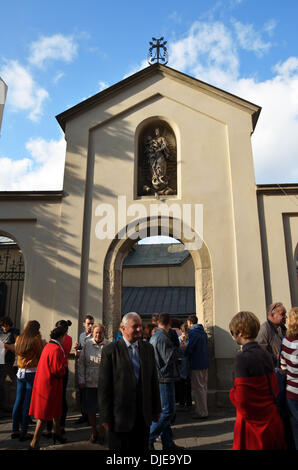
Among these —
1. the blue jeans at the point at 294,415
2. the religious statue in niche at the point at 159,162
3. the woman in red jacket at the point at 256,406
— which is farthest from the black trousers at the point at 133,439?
the religious statue in niche at the point at 159,162

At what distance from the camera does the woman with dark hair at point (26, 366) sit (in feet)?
18.3

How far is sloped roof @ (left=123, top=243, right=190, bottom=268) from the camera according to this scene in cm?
2676

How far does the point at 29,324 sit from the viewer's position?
5.66m

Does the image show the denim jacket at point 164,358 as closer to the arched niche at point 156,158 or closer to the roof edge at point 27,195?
the arched niche at point 156,158

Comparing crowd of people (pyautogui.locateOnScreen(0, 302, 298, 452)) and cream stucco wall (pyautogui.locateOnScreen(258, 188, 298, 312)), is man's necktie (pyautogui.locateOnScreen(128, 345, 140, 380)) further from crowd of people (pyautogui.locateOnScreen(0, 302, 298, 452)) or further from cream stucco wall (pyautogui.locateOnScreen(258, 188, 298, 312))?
cream stucco wall (pyautogui.locateOnScreen(258, 188, 298, 312))

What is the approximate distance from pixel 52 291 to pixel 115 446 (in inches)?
227

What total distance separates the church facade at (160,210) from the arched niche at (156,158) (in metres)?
0.03

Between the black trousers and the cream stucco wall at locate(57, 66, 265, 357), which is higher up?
the cream stucco wall at locate(57, 66, 265, 357)

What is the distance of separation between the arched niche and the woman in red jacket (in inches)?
266

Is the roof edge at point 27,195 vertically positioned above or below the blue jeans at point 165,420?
above

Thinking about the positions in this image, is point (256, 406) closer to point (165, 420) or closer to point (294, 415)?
point (294, 415)

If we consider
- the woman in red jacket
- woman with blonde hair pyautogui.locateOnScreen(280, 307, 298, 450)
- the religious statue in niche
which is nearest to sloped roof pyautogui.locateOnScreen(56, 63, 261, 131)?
the religious statue in niche
